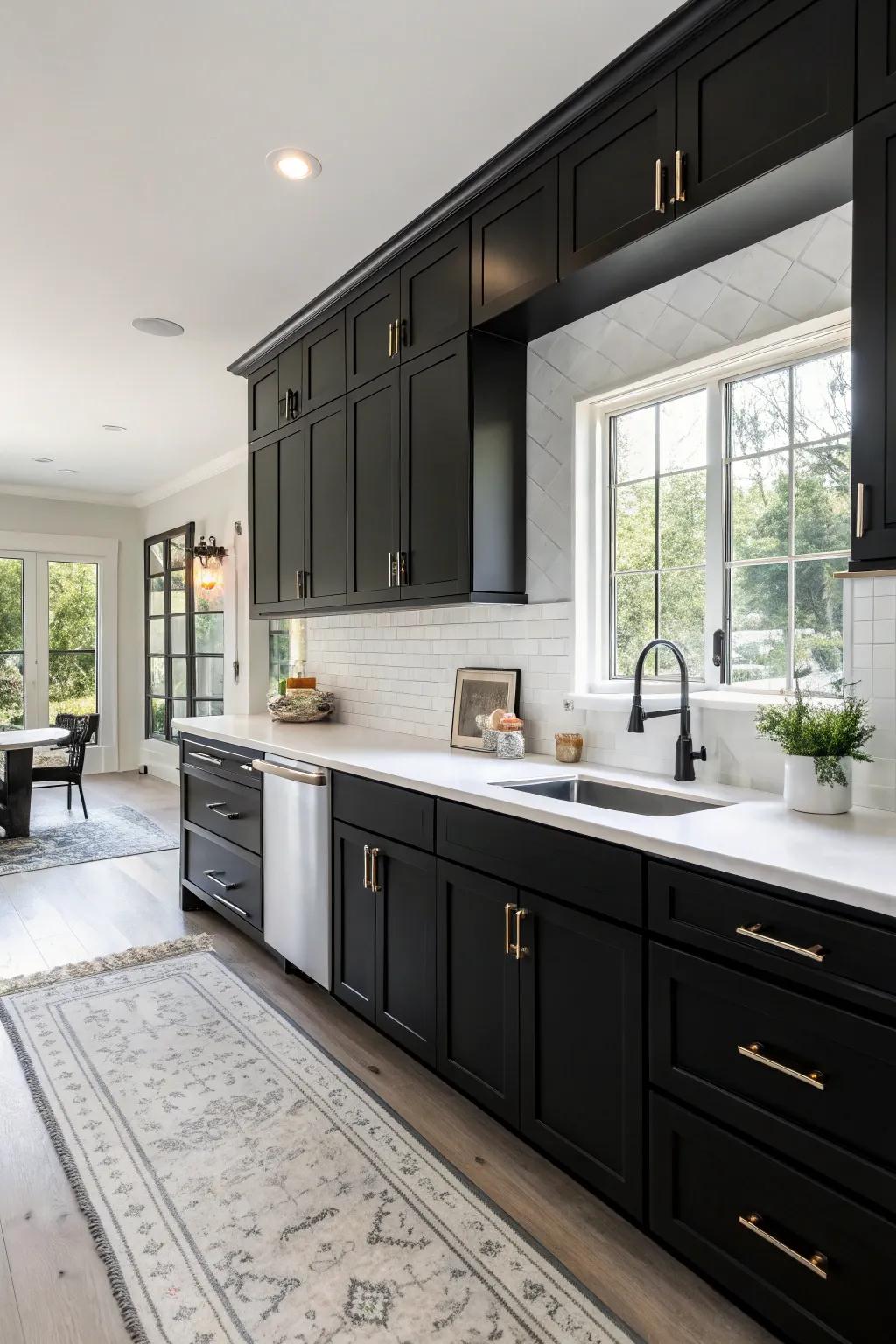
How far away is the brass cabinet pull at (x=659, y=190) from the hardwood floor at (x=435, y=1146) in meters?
2.36

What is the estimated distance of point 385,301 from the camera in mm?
3152

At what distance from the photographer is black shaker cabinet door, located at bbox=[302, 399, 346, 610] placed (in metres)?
3.49

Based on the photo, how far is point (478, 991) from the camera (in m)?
2.19

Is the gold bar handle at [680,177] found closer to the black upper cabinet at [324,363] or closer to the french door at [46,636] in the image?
the black upper cabinet at [324,363]

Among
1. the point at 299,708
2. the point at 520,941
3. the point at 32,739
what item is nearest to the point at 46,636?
the point at 32,739

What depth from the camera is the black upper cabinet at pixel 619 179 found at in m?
1.99

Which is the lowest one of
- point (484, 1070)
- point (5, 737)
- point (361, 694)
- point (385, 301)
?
point (484, 1070)

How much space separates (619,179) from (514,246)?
447mm

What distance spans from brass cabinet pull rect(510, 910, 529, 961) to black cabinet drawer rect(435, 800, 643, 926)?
7 cm

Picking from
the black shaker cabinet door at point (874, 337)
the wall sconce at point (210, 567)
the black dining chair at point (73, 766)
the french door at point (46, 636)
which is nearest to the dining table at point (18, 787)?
the black dining chair at point (73, 766)

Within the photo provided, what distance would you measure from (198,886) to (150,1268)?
2.29 metres

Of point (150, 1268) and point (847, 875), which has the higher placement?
point (847, 875)

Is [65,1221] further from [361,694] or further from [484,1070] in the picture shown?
[361,694]

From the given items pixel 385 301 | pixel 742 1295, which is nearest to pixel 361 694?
pixel 385 301
